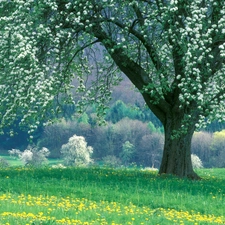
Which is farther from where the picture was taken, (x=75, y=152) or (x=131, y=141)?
(x=131, y=141)

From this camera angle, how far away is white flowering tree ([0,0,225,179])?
17.5 meters

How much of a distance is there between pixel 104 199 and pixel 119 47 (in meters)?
5.57

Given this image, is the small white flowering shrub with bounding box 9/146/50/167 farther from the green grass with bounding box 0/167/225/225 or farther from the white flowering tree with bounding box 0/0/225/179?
the green grass with bounding box 0/167/225/225

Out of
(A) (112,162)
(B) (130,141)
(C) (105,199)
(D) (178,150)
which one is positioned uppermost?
(B) (130,141)

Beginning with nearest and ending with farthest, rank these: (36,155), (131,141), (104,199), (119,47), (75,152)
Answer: (104,199)
(119,47)
(36,155)
(75,152)
(131,141)

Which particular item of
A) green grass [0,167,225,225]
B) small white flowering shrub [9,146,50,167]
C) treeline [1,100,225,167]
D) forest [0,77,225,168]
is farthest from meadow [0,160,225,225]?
treeline [1,100,225,167]

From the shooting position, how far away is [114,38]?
20906 millimetres

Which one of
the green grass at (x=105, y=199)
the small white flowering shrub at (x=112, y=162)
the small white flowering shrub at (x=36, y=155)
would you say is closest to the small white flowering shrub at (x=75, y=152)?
the small white flowering shrub at (x=36, y=155)

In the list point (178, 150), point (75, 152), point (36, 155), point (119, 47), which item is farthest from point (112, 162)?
point (75, 152)

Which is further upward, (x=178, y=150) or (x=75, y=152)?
(x=75, y=152)

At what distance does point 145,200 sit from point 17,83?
5665 millimetres

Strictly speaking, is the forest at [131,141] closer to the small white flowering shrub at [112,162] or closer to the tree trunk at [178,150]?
the small white flowering shrub at [112,162]

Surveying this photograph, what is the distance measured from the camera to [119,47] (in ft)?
62.5

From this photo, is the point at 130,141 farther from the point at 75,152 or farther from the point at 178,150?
the point at 178,150
